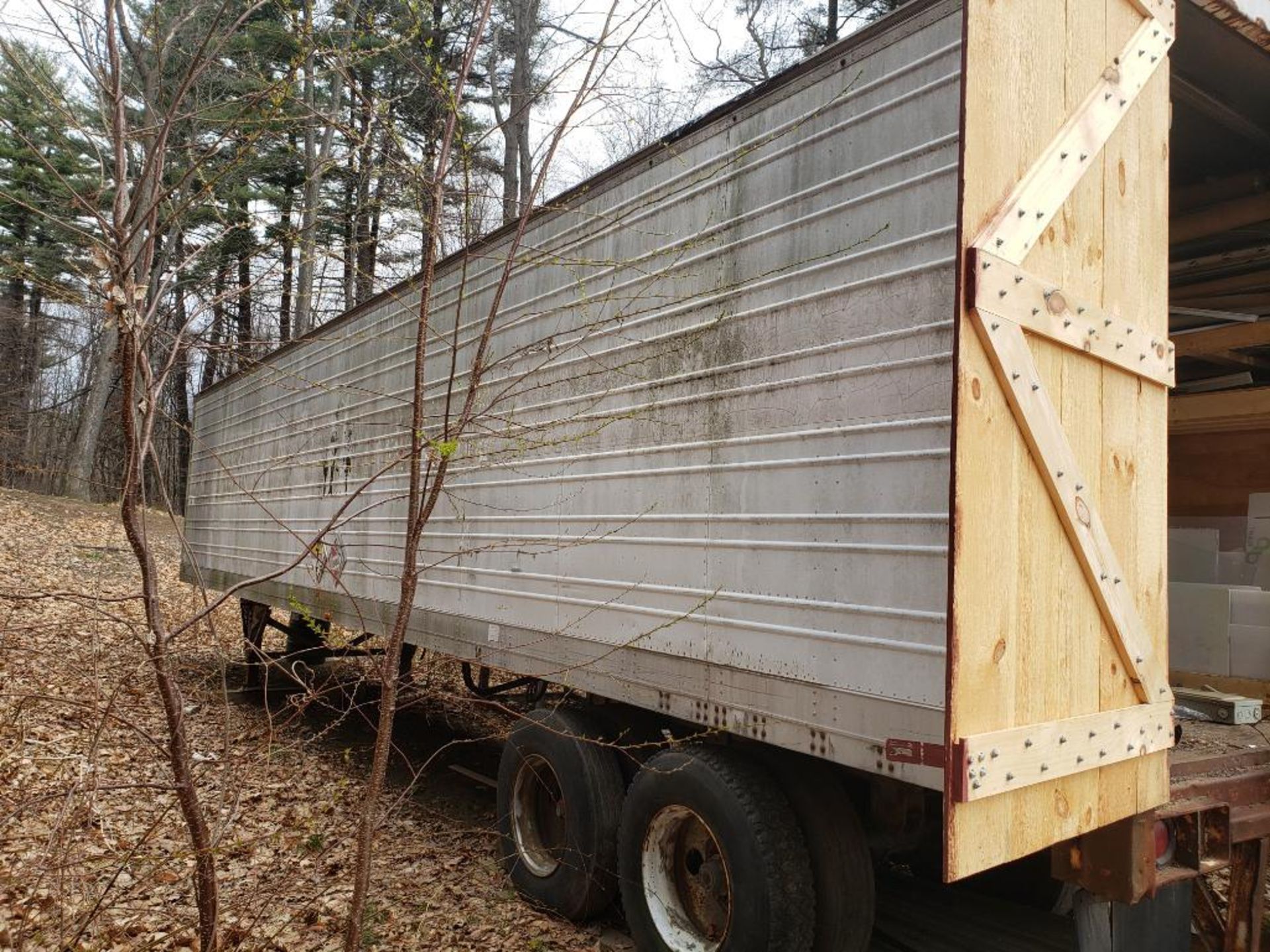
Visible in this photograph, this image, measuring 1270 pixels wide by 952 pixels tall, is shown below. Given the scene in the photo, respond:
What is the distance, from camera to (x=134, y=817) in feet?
16.8

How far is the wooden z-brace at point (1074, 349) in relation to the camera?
243cm

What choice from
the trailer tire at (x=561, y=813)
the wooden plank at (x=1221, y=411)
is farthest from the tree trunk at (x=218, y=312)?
the wooden plank at (x=1221, y=411)

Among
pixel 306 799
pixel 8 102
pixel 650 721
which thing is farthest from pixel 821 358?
pixel 306 799

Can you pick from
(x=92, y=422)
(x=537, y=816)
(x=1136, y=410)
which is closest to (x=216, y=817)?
(x=537, y=816)

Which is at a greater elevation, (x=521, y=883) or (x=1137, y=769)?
(x=1137, y=769)

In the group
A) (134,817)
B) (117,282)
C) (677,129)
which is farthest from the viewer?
(134,817)

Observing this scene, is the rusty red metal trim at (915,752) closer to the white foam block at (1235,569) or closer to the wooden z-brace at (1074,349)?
the wooden z-brace at (1074,349)

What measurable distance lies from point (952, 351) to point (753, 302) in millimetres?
948

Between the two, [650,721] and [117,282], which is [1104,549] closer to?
[650,721]

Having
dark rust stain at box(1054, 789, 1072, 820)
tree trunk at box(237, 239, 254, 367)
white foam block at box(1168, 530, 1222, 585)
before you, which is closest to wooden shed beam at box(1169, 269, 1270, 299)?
white foam block at box(1168, 530, 1222, 585)

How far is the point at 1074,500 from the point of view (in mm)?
2641

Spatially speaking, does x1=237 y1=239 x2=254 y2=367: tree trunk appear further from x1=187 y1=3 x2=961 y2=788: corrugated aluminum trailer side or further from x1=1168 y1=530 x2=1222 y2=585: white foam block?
x1=1168 y1=530 x2=1222 y2=585: white foam block

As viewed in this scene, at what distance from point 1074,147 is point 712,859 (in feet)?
8.52

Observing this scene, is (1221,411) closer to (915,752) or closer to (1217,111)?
(1217,111)
